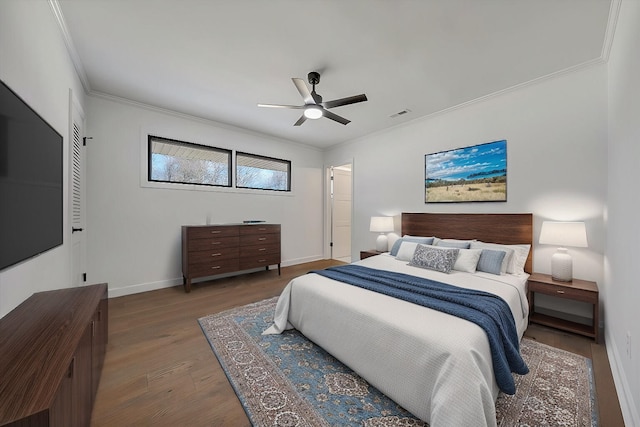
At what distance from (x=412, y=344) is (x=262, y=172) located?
418 centimetres

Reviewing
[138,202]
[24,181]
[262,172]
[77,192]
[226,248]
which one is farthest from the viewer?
[262,172]

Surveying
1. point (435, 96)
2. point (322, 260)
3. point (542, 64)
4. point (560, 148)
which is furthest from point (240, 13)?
point (322, 260)

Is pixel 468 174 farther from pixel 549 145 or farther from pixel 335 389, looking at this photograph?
pixel 335 389

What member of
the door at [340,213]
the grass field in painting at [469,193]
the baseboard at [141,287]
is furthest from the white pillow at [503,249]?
the baseboard at [141,287]

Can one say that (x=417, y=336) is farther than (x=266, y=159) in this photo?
No

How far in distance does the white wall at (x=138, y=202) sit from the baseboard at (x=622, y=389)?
4.59 metres

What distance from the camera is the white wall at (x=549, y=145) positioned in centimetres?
254

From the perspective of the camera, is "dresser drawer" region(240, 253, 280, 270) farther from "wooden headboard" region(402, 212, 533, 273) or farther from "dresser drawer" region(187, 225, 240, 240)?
"wooden headboard" region(402, 212, 533, 273)

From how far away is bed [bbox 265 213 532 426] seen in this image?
3.98 feet

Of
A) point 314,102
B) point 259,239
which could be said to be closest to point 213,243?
point 259,239

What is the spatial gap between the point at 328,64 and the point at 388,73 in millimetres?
682

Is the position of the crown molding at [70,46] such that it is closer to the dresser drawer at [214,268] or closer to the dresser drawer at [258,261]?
the dresser drawer at [214,268]

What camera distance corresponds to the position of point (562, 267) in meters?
2.53

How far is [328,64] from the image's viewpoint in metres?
2.57
